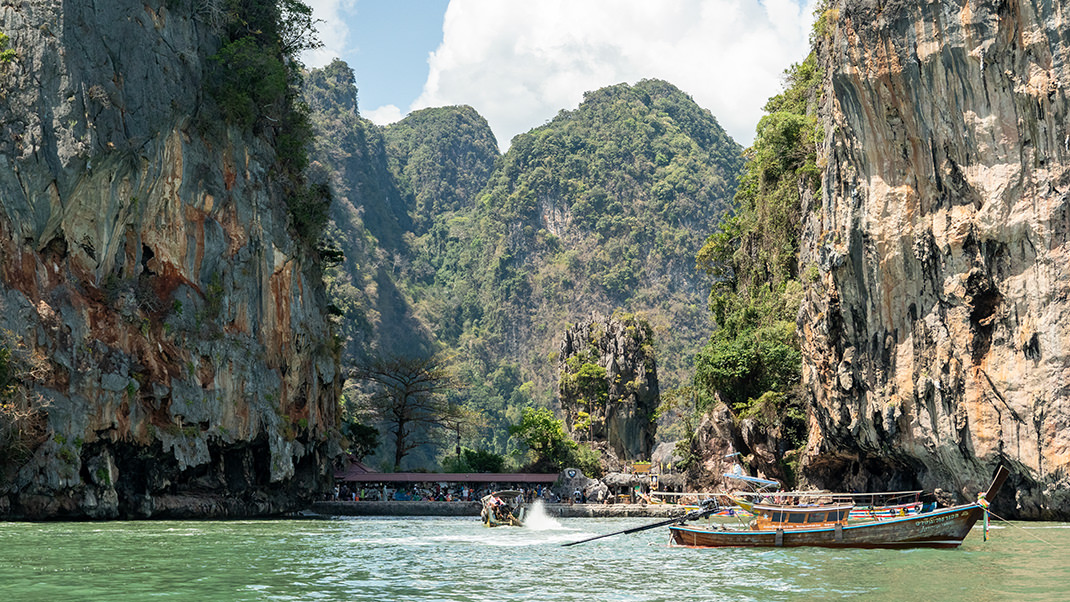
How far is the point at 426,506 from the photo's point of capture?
149 ft

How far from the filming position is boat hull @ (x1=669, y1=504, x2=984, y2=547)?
22.8 m

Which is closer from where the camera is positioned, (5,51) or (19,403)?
(19,403)

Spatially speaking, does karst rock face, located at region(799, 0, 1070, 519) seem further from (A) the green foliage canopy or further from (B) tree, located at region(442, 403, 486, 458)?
(B) tree, located at region(442, 403, 486, 458)

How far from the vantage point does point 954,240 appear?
3014cm

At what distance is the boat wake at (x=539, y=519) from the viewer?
35.1 meters

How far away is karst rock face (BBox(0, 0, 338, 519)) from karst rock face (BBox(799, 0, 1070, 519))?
23.2 meters

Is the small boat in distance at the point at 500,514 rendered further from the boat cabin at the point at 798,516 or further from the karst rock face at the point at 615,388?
the karst rock face at the point at 615,388

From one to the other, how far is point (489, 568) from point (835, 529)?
913cm

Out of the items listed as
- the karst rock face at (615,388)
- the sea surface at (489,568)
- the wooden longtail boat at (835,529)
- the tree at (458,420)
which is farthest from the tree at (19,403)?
the karst rock face at (615,388)

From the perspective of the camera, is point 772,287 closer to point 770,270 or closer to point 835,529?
point 770,270

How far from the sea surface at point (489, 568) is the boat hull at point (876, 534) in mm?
589

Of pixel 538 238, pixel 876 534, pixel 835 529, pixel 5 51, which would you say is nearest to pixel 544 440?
pixel 835 529

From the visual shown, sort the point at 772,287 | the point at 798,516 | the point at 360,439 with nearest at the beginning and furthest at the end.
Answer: the point at 798,516 → the point at 772,287 → the point at 360,439

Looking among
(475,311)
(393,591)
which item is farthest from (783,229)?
(475,311)
